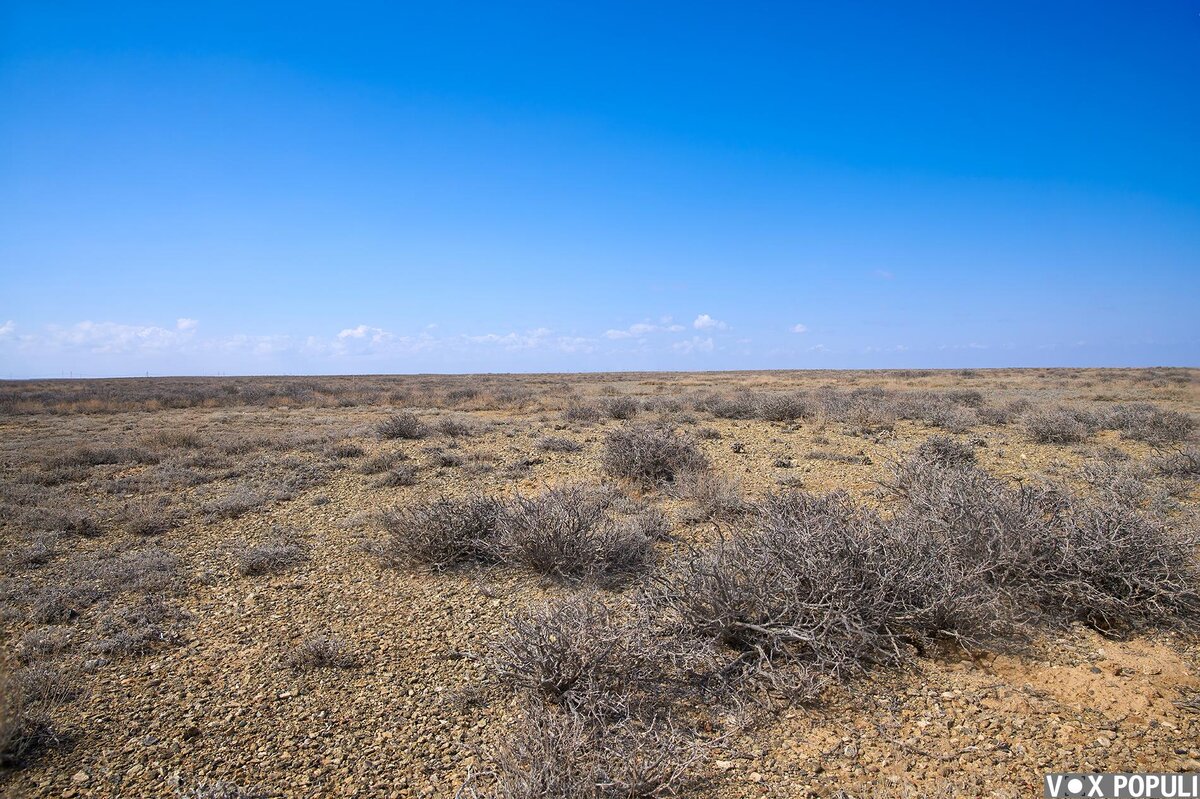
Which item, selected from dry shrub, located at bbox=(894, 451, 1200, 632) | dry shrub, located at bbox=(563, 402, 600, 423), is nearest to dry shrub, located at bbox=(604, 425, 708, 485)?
dry shrub, located at bbox=(894, 451, 1200, 632)

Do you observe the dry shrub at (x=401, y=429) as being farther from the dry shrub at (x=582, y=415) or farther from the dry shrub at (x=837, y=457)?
the dry shrub at (x=837, y=457)

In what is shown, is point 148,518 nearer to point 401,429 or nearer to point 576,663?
point 401,429

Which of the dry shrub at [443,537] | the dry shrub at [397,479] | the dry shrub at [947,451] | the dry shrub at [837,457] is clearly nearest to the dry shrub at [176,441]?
the dry shrub at [397,479]

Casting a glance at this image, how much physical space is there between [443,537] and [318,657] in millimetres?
1790

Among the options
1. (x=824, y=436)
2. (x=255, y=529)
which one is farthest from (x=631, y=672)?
(x=824, y=436)

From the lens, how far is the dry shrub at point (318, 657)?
150 inches

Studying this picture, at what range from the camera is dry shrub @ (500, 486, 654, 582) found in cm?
510

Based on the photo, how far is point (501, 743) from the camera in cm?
295

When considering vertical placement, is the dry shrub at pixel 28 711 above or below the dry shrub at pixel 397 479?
below

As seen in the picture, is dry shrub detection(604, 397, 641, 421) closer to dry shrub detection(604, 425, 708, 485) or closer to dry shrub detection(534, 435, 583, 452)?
dry shrub detection(534, 435, 583, 452)

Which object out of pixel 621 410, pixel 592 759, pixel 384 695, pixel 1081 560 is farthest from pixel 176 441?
pixel 1081 560

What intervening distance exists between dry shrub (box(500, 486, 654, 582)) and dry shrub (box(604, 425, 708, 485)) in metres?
2.92

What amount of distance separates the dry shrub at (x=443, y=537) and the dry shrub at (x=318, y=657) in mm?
1464

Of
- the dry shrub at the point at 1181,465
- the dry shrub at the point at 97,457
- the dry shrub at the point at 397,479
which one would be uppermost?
the dry shrub at the point at 1181,465
